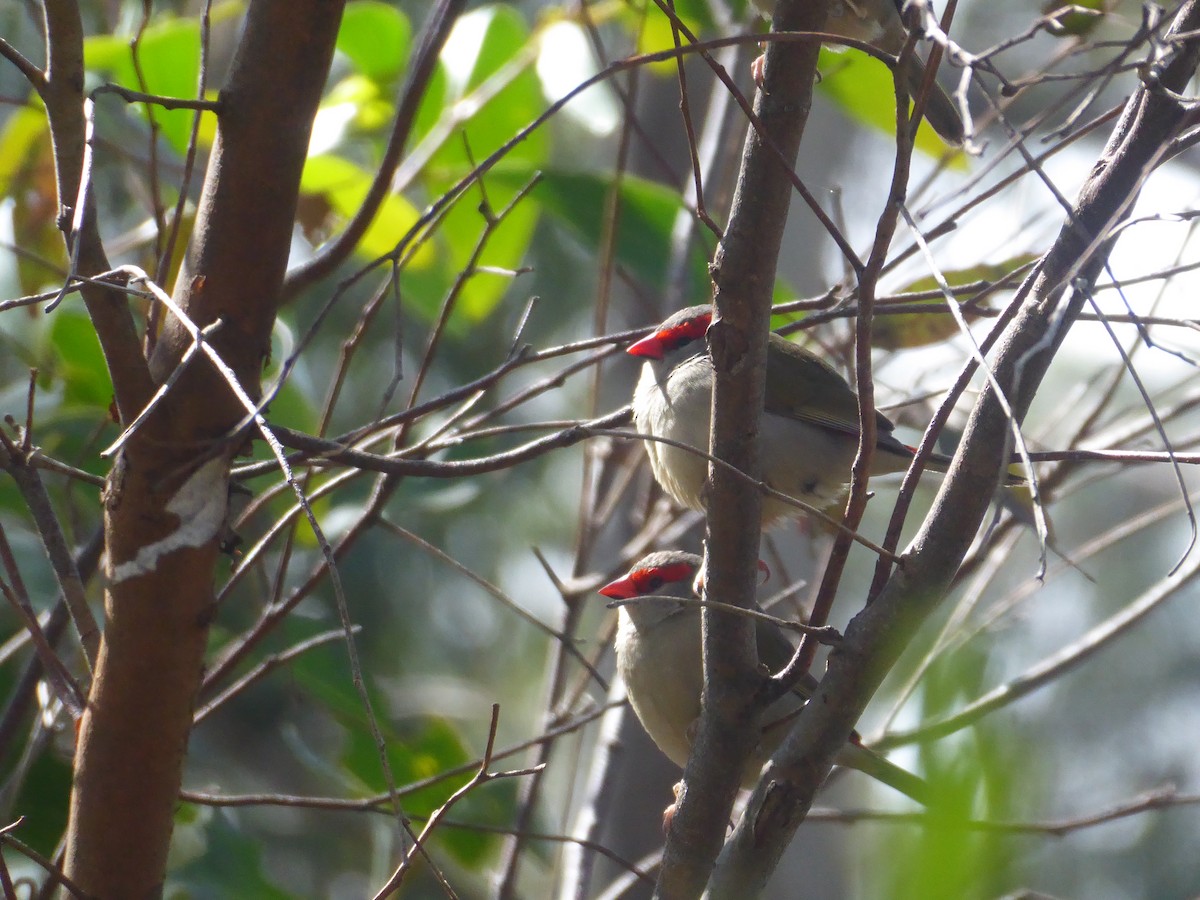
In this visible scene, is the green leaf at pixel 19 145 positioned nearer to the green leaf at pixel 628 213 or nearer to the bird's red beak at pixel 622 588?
the green leaf at pixel 628 213

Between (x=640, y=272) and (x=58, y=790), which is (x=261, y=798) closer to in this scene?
(x=58, y=790)

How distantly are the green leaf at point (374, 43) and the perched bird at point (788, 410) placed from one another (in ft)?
4.69

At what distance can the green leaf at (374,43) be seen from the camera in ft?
13.8

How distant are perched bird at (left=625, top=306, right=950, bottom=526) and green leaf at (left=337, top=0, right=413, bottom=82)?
1.43 m

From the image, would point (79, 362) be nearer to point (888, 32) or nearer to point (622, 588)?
point (622, 588)

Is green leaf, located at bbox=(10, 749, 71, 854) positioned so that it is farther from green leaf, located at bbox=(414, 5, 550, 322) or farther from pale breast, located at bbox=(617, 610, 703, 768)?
green leaf, located at bbox=(414, 5, 550, 322)

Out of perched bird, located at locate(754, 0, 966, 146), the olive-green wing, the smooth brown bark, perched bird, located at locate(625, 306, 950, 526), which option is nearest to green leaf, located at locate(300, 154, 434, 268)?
perched bird, located at locate(625, 306, 950, 526)

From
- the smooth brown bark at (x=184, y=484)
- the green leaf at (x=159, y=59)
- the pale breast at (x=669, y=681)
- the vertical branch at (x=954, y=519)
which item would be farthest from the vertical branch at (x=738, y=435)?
the green leaf at (x=159, y=59)

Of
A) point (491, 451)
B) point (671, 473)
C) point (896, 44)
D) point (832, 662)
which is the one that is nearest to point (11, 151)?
point (491, 451)

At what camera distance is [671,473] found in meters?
2.95

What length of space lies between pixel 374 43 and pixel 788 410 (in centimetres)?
194

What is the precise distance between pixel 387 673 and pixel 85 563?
5.33 metres

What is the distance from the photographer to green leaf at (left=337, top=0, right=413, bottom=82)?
4195 mm

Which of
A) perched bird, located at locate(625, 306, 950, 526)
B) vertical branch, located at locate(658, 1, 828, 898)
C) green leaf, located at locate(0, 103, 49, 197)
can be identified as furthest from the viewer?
green leaf, located at locate(0, 103, 49, 197)
